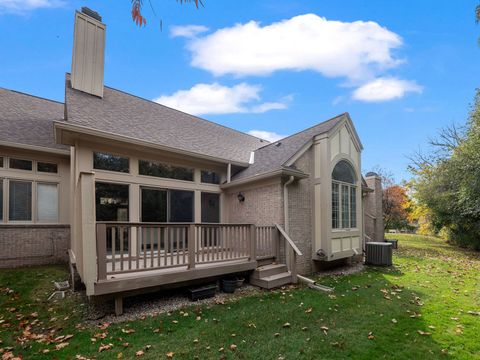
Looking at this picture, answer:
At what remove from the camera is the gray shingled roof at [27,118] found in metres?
8.69

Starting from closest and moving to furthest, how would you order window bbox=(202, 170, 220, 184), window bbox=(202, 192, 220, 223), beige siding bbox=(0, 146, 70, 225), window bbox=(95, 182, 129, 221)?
window bbox=(95, 182, 129, 221) < beige siding bbox=(0, 146, 70, 225) < window bbox=(202, 192, 220, 223) < window bbox=(202, 170, 220, 184)

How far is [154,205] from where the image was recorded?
8328 millimetres

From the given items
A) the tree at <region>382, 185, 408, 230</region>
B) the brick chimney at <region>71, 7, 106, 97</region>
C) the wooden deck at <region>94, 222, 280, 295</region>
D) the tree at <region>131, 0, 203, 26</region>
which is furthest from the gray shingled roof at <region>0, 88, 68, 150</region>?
the tree at <region>382, 185, 408, 230</region>

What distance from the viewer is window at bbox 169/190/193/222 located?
8.77m

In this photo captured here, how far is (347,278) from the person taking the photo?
27.8ft

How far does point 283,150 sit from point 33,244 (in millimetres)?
9146

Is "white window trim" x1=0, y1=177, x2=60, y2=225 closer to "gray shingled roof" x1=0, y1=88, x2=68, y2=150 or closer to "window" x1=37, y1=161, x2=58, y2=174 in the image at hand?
"window" x1=37, y1=161, x2=58, y2=174

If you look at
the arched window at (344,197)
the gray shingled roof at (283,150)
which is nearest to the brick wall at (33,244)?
the gray shingled roof at (283,150)

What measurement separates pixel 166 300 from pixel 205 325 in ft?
5.47

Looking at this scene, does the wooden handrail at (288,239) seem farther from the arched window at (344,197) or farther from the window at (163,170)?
the window at (163,170)

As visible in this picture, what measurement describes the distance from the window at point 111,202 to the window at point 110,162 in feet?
1.57

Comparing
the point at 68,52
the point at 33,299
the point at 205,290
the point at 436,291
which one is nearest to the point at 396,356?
the point at 205,290

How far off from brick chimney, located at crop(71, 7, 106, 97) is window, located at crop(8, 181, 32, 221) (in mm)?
3784

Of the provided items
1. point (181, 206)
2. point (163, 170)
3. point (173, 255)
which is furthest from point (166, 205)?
point (173, 255)
